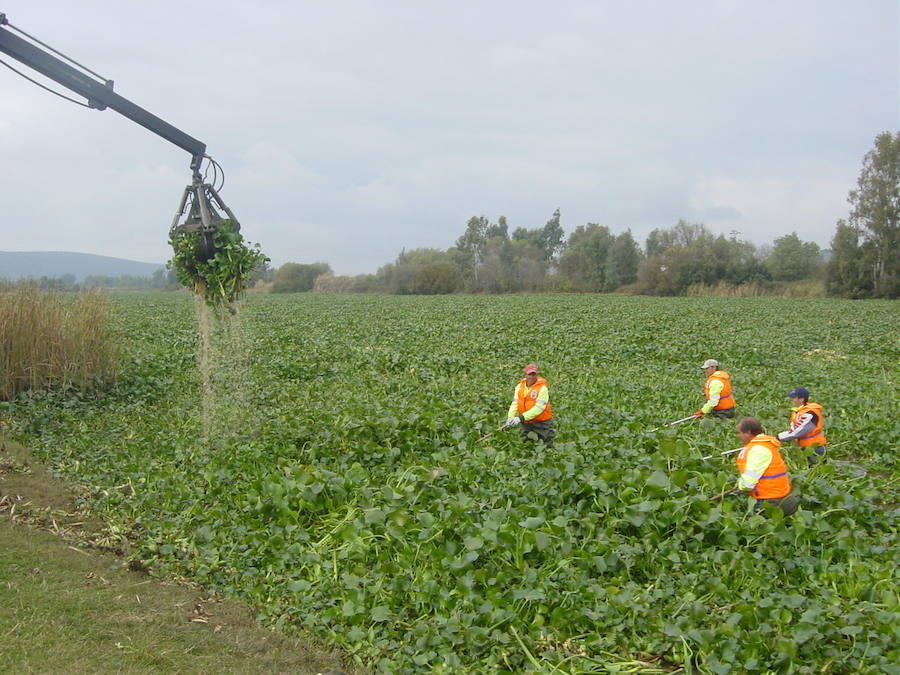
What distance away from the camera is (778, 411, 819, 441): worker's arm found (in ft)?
24.0

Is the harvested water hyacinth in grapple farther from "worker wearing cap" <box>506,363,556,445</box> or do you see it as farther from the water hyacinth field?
"worker wearing cap" <box>506,363,556,445</box>

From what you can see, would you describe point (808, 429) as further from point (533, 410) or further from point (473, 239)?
point (473, 239)

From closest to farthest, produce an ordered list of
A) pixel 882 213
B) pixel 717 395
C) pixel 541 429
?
pixel 541 429
pixel 717 395
pixel 882 213

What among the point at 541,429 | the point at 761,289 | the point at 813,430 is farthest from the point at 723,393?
the point at 761,289

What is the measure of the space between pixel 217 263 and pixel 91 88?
2.25 meters

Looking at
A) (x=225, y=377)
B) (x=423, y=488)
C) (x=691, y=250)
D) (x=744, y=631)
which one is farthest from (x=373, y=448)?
(x=691, y=250)

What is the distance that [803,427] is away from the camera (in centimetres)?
731

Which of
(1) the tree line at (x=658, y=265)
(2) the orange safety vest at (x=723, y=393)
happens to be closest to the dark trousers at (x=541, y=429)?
(2) the orange safety vest at (x=723, y=393)

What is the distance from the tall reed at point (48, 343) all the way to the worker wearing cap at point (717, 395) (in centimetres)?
955

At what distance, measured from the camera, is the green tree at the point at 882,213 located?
4712 centimetres

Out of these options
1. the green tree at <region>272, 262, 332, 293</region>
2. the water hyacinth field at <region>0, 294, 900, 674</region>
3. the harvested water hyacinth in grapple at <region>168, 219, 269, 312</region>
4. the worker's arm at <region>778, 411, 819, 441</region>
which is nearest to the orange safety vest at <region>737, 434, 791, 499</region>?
the water hyacinth field at <region>0, 294, 900, 674</region>

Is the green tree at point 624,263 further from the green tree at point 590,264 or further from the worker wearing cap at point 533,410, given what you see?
the worker wearing cap at point 533,410

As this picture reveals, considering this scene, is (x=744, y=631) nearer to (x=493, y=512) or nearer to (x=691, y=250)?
(x=493, y=512)

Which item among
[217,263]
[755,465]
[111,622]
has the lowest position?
[111,622]
